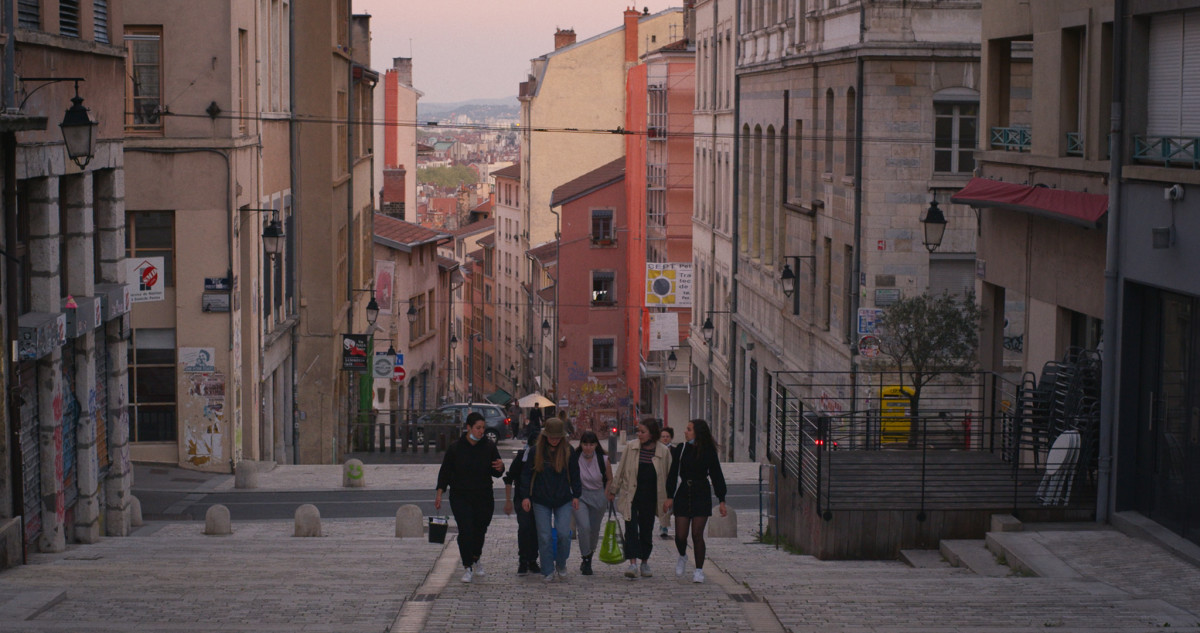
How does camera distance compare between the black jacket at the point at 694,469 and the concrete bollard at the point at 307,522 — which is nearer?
the black jacket at the point at 694,469

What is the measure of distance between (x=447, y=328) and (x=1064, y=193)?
6315 cm

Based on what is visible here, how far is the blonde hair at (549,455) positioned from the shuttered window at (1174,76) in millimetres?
6503

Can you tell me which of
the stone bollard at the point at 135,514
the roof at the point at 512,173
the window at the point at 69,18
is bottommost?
the stone bollard at the point at 135,514

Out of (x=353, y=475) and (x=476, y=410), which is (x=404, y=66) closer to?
A: (x=476, y=410)

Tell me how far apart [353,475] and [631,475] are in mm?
14159

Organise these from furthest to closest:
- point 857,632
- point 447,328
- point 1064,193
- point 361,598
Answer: point 447,328
point 1064,193
point 361,598
point 857,632

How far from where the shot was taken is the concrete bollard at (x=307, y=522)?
19797 millimetres

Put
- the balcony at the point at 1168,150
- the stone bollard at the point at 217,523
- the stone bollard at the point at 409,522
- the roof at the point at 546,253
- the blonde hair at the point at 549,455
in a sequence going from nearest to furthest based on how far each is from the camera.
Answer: the blonde hair at the point at 549,455 → the balcony at the point at 1168,150 → the stone bollard at the point at 409,522 → the stone bollard at the point at 217,523 → the roof at the point at 546,253

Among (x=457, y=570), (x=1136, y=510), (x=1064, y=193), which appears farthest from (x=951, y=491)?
(x=457, y=570)

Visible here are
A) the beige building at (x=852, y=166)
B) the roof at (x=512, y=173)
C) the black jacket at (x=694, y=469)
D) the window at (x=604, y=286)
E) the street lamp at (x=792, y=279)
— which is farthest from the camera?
the roof at (x=512, y=173)

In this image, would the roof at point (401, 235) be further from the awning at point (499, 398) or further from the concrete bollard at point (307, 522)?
the concrete bollard at point (307, 522)

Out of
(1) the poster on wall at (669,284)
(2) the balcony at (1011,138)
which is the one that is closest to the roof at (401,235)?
(1) the poster on wall at (669,284)

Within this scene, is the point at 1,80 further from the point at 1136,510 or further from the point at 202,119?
the point at 202,119

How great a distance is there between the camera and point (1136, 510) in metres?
15.3
